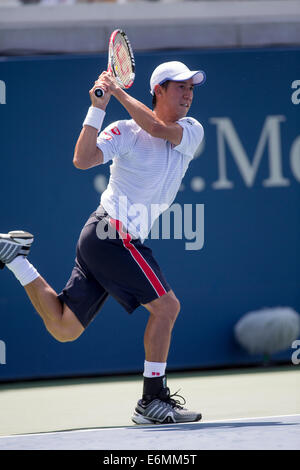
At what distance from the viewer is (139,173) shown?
496 centimetres

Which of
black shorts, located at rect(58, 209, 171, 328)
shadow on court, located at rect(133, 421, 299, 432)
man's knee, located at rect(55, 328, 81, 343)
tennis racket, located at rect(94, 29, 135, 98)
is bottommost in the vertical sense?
shadow on court, located at rect(133, 421, 299, 432)

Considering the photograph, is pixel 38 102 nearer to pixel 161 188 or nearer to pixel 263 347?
pixel 161 188

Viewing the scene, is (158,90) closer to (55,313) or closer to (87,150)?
(87,150)

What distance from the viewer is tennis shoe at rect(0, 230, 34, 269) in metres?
4.99

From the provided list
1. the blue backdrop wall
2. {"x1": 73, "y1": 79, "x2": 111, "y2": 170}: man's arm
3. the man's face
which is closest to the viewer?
{"x1": 73, "y1": 79, "x2": 111, "y2": 170}: man's arm

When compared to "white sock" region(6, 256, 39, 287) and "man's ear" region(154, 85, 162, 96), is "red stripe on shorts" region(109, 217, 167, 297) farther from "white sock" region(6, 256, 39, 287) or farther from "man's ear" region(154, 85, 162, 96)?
"man's ear" region(154, 85, 162, 96)

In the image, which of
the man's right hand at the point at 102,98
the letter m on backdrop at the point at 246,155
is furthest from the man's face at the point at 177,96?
the letter m on backdrop at the point at 246,155

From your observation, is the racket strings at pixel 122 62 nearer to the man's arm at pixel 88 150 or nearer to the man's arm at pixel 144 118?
the man's arm at pixel 144 118

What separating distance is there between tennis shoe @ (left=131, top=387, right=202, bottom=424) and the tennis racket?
1.64 meters

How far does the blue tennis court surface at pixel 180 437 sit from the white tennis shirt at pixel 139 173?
3.31ft

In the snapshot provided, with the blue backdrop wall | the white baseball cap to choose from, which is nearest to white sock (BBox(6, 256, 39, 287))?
the white baseball cap

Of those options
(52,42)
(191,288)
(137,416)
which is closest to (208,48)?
(52,42)

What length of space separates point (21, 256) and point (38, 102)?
5.49 ft

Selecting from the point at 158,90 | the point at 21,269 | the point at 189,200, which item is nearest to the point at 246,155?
the point at 189,200
